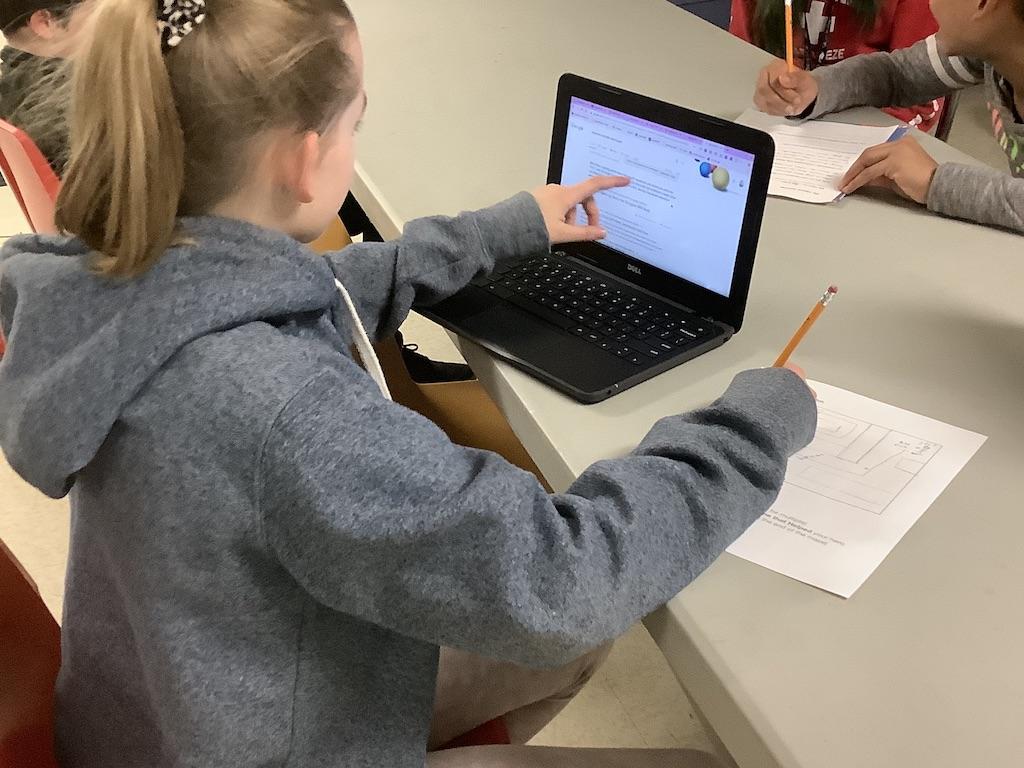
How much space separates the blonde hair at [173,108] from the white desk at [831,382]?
1.10 ft

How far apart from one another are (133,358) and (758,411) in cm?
45

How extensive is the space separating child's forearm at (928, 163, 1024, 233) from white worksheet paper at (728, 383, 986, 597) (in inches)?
16.6

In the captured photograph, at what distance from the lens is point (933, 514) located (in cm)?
70

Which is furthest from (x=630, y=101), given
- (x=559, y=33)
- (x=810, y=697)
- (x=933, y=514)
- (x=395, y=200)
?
(x=559, y=33)

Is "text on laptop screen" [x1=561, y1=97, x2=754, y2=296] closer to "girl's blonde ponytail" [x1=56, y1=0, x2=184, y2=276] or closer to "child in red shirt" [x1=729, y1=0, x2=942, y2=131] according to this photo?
"girl's blonde ponytail" [x1=56, y1=0, x2=184, y2=276]

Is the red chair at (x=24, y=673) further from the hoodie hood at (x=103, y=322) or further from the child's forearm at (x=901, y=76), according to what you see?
the child's forearm at (x=901, y=76)

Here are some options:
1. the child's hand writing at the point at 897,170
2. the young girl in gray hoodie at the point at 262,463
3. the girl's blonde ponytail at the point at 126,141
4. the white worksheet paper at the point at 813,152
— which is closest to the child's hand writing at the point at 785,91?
the white worksheet paper at the point at 813,152

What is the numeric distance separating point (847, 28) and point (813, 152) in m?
0.80

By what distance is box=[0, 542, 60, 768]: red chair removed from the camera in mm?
692

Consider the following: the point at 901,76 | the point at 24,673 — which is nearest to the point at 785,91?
the point at 901,76

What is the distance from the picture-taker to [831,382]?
2.77ft

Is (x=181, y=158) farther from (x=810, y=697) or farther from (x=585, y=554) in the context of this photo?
(x=810, y=697)

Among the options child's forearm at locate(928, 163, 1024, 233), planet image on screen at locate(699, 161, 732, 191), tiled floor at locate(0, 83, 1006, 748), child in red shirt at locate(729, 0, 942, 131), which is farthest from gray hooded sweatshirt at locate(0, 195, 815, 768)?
child in red shirt at locate(729, 0, 942, 131)

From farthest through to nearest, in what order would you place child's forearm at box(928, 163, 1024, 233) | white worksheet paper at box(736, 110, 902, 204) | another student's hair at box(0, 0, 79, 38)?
another student's hair at box(0, 0, 79, 38)
white worksheet paper at box(736, 110, 902, 204)
child's forearm at box(928, 163, 1024, 233)
